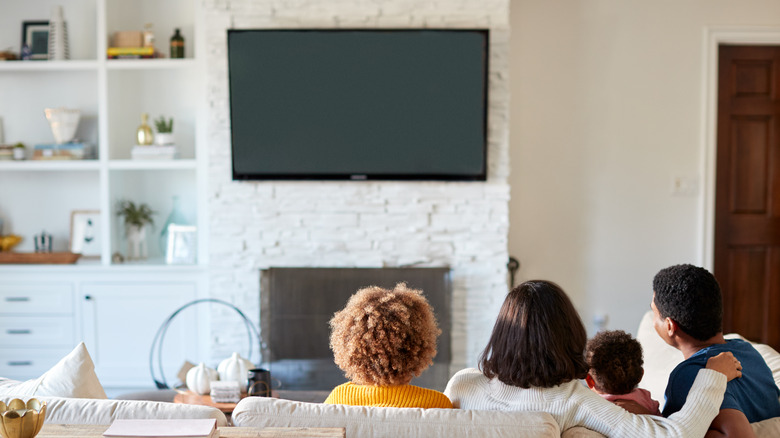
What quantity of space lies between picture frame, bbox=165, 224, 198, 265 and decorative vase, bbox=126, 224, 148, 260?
0.17 metres

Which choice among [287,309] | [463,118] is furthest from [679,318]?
[287,309]

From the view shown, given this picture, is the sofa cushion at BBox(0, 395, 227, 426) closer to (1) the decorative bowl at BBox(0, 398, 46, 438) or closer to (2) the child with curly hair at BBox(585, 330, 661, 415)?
(1) the decorative bowl at BBox(0, 398, 46, 438)

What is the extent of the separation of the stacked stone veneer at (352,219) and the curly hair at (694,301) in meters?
1.96

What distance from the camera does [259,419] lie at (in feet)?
5.05

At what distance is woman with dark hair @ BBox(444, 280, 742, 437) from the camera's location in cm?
151

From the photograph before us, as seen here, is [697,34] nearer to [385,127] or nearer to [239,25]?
[385,127]

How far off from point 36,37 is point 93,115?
52 centimetres

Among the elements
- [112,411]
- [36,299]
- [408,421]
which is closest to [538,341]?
[408,421]

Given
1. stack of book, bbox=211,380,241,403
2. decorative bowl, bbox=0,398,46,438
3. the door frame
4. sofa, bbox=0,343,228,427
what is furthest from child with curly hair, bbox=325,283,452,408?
the door frame

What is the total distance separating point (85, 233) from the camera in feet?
13.4

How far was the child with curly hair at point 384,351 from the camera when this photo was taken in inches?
64.4

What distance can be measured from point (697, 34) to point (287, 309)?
109 inches

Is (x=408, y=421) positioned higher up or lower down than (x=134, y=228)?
lower down

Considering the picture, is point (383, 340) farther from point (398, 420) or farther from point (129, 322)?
point (129, 322)
